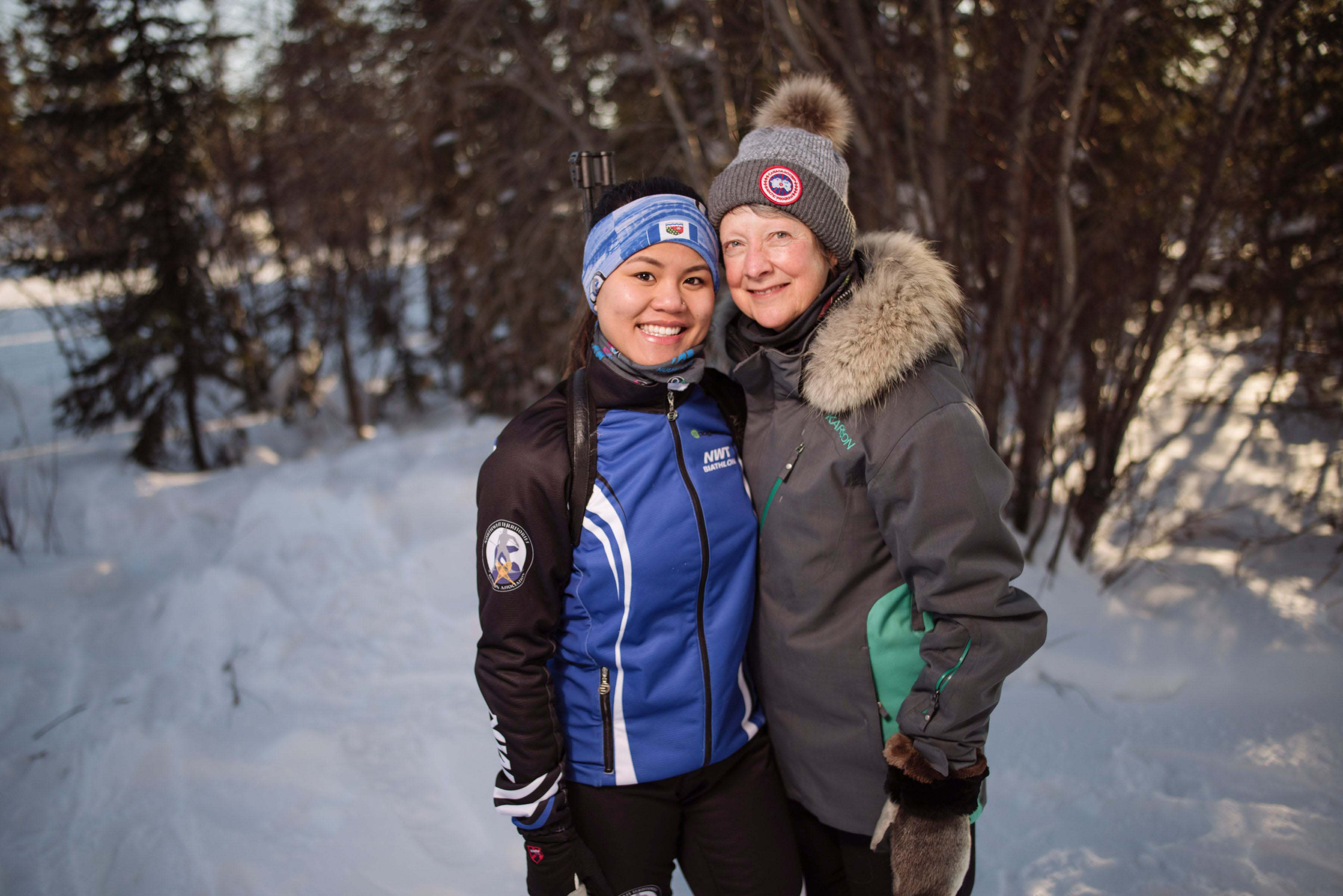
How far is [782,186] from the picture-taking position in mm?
1710

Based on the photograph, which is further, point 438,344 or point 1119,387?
point 438,344

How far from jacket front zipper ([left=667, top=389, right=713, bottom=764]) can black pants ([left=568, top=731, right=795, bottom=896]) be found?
0.36ft

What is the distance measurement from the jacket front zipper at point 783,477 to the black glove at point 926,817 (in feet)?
1.87

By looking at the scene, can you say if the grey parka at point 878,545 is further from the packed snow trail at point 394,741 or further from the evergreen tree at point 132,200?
the evergreen tree at point 132,200

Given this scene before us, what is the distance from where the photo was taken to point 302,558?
5.18m

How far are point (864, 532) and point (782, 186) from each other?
82 centimetres

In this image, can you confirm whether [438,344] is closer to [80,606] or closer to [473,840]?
[80,606]

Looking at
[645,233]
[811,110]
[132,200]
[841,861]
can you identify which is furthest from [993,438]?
[132,200]

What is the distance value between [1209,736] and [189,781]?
14.4 ft

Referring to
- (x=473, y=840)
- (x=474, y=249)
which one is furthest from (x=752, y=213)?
(x=474, y=249)

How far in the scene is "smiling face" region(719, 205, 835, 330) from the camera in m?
1.72

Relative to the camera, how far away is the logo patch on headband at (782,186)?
1702 mm

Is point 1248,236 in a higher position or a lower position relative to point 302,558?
higher

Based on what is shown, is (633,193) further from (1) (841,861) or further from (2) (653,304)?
(1) (841,861)
